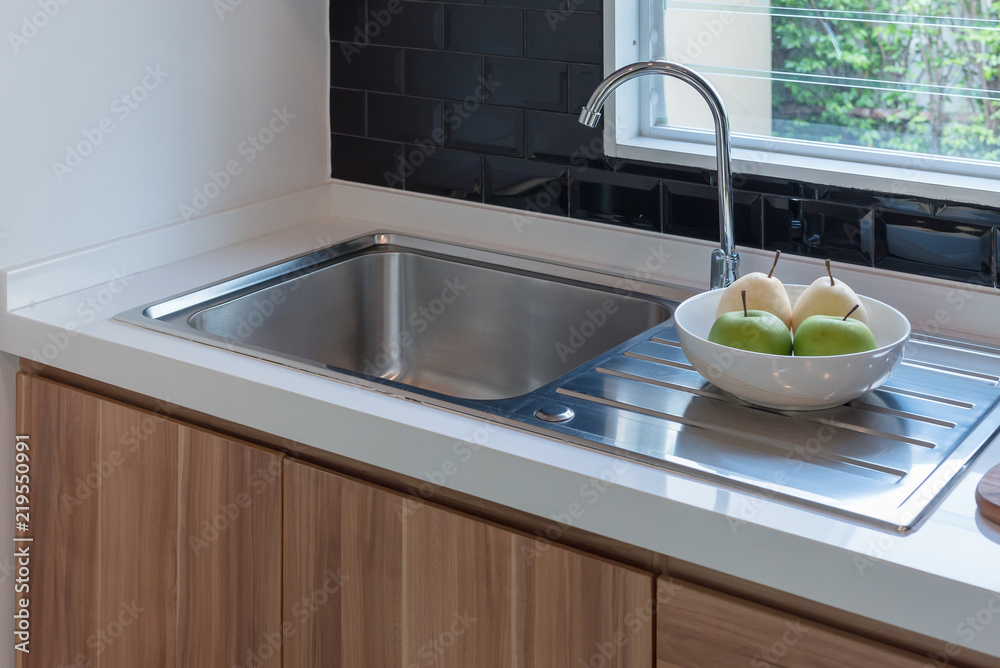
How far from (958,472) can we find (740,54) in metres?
0.88

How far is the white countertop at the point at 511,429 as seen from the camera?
2.83 ft

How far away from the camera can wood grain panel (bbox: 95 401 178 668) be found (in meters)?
1.37

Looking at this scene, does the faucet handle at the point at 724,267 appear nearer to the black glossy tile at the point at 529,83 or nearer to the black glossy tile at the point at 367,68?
the black glossy tile at the point at 529,83

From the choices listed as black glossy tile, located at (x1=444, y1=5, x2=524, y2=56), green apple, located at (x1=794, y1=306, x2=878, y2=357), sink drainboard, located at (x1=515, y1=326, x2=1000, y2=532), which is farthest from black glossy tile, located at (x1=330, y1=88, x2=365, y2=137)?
green apple, located at (x1=794, y1=306, x2=878, y2=357)

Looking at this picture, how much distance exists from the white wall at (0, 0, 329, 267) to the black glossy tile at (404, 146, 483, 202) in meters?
0.22

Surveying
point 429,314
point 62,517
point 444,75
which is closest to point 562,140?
point 444,75

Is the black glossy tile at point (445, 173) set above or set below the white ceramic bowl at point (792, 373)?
above

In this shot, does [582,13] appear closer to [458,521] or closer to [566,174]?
[566,174]

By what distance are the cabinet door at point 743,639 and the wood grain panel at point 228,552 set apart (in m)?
0.52

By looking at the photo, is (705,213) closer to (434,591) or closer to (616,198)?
(616,198)

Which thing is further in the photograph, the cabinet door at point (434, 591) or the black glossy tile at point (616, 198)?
the black glossy tile at point (616, 198)

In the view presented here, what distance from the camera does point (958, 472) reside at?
1.00 metres

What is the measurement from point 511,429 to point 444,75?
0.94 meters

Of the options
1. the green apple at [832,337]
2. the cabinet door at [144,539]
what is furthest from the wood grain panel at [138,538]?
the green apple at [832,337]
